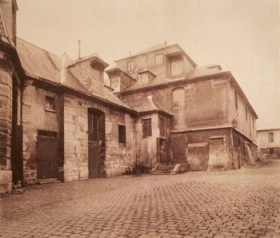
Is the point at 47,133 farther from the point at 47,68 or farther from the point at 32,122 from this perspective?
the point at 47,68

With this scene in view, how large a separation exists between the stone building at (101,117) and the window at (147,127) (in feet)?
0.23

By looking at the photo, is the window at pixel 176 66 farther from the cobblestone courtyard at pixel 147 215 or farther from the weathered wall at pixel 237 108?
the cobblestone courtyard at pixel 147 215

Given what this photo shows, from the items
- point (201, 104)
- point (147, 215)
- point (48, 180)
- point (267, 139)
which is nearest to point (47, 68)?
point (48, 180)

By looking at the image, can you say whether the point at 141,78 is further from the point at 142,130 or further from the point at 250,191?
the point at 250,191

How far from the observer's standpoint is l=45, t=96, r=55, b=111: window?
13969 mm

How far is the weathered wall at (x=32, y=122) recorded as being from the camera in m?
12.4

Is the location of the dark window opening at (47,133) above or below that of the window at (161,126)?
below

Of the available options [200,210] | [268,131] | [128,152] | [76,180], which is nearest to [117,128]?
[128,152]

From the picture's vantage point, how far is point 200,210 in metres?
6.02

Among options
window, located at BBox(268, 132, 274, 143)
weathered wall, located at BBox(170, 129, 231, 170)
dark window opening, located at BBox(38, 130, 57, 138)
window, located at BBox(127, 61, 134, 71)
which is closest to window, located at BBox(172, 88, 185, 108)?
weathered wall, located at BBox(170, 129, 231, 170)

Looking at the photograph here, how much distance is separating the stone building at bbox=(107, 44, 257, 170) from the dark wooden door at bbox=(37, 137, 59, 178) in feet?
24.3

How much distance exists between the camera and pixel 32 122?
42.0ft

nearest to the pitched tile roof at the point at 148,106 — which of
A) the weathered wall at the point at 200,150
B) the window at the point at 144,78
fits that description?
the window at the point at 144,78

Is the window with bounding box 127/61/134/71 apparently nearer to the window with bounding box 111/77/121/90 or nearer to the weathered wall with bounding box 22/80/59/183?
the window with bounding box 111/77/121/90
